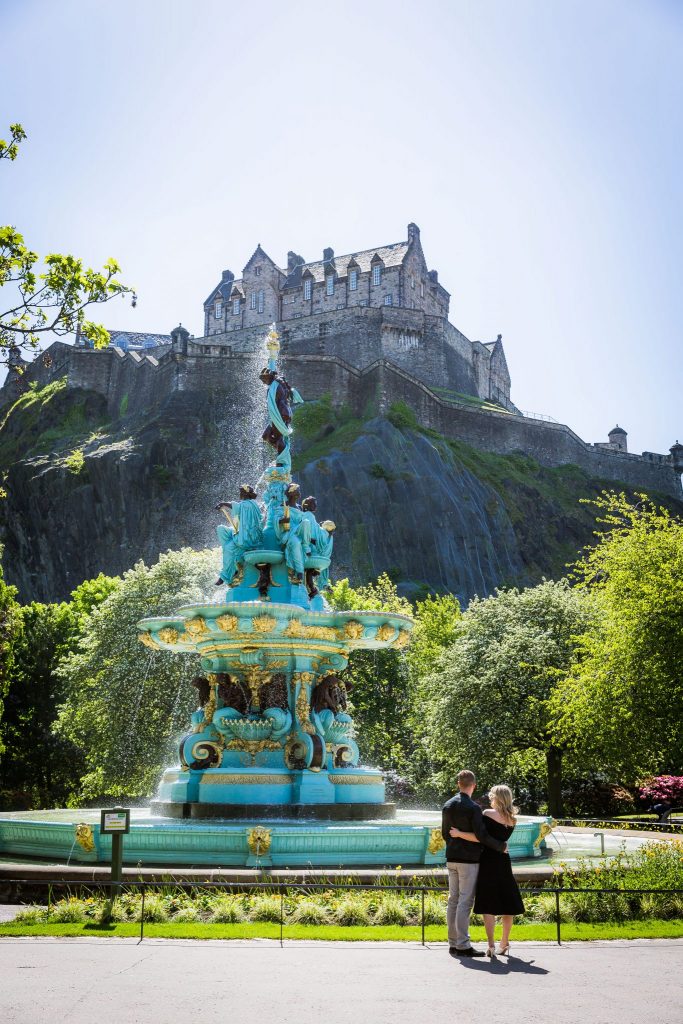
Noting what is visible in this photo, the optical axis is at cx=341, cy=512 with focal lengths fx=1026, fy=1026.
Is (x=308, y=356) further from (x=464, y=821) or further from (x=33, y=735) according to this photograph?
(x=464, y=821)

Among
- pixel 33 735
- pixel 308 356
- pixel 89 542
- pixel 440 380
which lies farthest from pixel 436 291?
pixel 33 735

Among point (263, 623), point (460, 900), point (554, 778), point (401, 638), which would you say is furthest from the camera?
point (554, 778)

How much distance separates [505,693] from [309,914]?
22.5 m

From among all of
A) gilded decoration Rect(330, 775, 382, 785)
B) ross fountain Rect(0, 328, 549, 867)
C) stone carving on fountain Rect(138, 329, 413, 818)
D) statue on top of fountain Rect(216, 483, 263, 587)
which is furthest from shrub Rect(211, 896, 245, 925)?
statue on top of fountain Rect(216, 483, 263, 587)

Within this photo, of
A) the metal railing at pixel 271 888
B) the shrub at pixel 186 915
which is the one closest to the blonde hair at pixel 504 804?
the metal railing at pixel 271 888

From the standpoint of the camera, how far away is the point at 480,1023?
233 inches

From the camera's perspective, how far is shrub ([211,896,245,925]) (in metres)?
9.39

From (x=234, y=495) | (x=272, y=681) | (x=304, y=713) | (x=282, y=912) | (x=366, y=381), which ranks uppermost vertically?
(x=366, y=381)

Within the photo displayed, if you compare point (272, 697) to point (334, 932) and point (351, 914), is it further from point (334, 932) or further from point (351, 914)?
point (334, 932)

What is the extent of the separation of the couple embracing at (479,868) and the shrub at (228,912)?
2088 mm

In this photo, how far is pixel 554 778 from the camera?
3058cm

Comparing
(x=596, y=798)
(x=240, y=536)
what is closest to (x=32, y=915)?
(x=240, y=536)

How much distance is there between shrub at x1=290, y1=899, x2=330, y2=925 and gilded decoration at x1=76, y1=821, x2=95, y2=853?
313 cm

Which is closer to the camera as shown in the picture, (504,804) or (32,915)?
(504,804)
